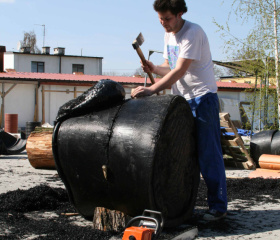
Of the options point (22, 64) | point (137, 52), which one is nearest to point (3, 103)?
point (22, 64)

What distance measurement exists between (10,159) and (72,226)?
24.0ft

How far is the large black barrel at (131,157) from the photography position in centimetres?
324

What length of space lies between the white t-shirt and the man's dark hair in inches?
7.7

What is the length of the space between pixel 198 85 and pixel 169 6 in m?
0.73

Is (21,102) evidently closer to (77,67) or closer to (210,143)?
(77,67)

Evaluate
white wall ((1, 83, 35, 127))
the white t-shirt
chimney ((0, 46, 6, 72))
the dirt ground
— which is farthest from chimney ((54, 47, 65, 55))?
the white t-shirt

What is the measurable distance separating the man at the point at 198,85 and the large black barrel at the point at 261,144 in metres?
5.13

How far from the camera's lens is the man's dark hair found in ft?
12.3

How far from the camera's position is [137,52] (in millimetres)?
4109

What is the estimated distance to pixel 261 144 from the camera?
29.3 feet

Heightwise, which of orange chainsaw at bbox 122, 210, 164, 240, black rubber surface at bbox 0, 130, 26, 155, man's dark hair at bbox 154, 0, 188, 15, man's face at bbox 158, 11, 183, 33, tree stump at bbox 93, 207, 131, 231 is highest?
man's dark hair at bbox 154, 0, 188, 15

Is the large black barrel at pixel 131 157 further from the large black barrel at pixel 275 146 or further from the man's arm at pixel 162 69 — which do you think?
the large black barrel at pixel 275 146

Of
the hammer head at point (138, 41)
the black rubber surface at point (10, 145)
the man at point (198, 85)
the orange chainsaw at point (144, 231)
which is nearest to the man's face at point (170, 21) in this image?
the man at point (198, 85)

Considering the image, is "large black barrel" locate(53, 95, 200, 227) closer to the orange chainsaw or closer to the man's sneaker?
the man's sneaker
